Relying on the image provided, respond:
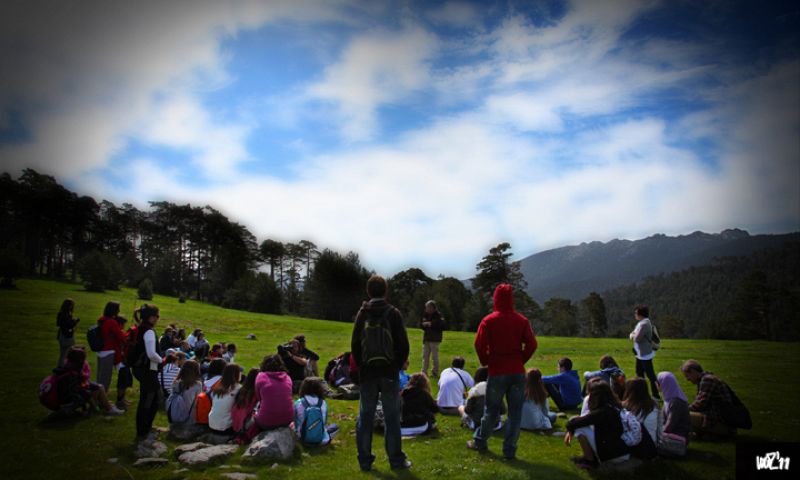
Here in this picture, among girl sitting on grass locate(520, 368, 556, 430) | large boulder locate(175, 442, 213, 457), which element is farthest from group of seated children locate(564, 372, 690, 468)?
large boulder locate(175, 442, 213, 457)

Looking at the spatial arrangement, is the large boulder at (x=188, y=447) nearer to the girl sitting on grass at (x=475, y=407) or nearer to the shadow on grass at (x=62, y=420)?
the shadow on grass at (x=62, y=420)

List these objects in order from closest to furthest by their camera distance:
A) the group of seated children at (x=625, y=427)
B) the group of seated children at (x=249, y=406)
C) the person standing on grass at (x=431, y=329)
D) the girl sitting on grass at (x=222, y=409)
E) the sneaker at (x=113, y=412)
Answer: the group of seated children at (x=625, y=427) < the group of seated children at (x=249, y=406) < the girl sitting on grass at (x=222, y=409) < the sneaker at (x=113, y=412) < the person standing on grass at (x=431, y=329)

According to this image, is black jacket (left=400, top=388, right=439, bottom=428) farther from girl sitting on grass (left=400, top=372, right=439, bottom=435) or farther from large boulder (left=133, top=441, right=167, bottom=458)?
large boulder (left=133, top=441, right=167, bottom=458)

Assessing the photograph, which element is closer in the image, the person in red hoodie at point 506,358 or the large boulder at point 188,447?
the person in red hoodie at point 506,358

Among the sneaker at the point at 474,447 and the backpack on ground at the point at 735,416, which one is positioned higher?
the backpack on ground at the point at 735,416

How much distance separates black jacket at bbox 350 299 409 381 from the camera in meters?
6.93

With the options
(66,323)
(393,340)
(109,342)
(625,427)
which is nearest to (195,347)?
(66,323)

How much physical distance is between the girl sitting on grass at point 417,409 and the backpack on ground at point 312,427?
6.04 feet

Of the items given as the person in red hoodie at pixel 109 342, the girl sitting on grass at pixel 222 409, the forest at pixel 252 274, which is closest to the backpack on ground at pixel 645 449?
the girl sitting on grass at pixel 222 409

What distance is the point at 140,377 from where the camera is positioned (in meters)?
8.83

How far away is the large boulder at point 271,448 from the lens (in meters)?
7.68

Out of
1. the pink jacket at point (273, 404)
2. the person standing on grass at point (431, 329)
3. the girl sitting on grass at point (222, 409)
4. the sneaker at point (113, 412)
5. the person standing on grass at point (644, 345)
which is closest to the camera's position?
the pink jacket at point (273, 404)

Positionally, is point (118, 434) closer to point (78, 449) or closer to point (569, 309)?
point (78, 449)

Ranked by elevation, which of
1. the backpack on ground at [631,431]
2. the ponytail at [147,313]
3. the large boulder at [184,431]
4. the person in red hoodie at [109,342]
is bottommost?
the large boulder at [184,431]
